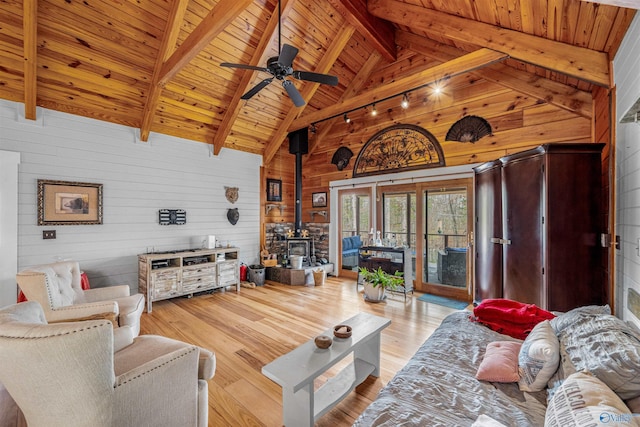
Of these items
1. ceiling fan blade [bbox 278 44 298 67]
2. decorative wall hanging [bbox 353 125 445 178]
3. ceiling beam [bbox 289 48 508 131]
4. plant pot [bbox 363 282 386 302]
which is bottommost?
plant pot [bbox 363 282 386 302]

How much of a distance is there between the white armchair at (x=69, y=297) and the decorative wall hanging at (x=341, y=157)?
4.52m

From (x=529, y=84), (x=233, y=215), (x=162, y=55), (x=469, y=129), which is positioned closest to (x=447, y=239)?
(x=469, y=129)

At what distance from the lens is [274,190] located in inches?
265

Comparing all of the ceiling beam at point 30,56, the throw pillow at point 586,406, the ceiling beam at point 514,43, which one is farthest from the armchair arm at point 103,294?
the ceiling beam at point 514,43

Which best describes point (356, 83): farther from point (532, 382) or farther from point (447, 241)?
point (532, 382)

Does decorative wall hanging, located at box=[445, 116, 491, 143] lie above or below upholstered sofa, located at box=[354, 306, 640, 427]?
above

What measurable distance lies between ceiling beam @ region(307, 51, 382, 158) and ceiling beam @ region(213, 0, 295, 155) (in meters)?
2.14

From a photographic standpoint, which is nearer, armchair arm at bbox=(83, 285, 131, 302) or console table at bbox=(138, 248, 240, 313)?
armchair arm at bbox=(83, 285, 131, 302)

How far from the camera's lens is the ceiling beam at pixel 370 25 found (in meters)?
4.02

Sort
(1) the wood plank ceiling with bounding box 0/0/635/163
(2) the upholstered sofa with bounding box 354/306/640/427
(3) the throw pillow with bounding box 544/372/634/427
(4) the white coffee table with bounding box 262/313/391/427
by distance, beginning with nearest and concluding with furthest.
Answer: (3) the throw pillow with bounding box 544/372/634/427 → (2) the upholstered sofa with bounding box 354/306/640/427 → (4) the white coffee table with bounding box 262/313/391/427 → (1) the wood plank ceiling with bounding box 0/0/635/163

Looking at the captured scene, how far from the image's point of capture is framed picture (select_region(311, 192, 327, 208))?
6.63m

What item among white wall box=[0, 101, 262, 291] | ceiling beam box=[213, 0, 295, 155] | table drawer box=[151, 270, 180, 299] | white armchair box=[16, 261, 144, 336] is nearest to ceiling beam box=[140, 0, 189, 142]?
white wall box=[0, 101, 262, 291]

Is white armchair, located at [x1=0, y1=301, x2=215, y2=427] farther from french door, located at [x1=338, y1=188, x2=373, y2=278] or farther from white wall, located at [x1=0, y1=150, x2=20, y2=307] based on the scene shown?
french door, located at [x1=338, y1=188, x2=373, y2=278]

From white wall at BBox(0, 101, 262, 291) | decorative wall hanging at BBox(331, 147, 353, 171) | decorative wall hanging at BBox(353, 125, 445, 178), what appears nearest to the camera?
white wall at BBox(0, 101, 262, 291)
